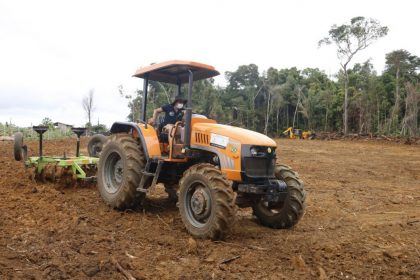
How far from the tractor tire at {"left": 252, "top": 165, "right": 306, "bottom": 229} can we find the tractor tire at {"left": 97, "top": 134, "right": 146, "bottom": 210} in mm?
1916

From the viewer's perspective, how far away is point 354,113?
4619cm

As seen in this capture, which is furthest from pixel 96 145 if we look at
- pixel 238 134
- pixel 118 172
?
pixel 238 134

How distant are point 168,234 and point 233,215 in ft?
3.35

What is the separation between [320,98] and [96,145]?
4173cm

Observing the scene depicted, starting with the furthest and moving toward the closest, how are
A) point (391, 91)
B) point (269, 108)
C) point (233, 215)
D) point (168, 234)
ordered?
point (269, 108)
point (391, 91)
point (168, 234)
point (233, 215)

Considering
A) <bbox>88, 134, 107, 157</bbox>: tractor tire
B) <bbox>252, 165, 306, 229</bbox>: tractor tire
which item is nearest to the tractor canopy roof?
<bbox>252, 165, 306, 229</bbox>: tractor tire

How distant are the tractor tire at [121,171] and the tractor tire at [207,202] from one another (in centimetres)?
120

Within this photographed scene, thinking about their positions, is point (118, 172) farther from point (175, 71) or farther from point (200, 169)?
point (200, 169)

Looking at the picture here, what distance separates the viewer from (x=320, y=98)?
48812mm

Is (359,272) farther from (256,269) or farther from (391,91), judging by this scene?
(391,91)

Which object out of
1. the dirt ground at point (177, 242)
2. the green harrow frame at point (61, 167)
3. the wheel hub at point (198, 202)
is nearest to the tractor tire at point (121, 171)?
the dirt ground at point (177, 242)

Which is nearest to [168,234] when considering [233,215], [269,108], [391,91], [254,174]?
[233,215]

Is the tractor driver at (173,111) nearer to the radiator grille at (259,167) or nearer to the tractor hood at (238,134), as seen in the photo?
the tractor hood at (238,134)

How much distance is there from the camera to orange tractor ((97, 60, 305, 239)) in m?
5.46
